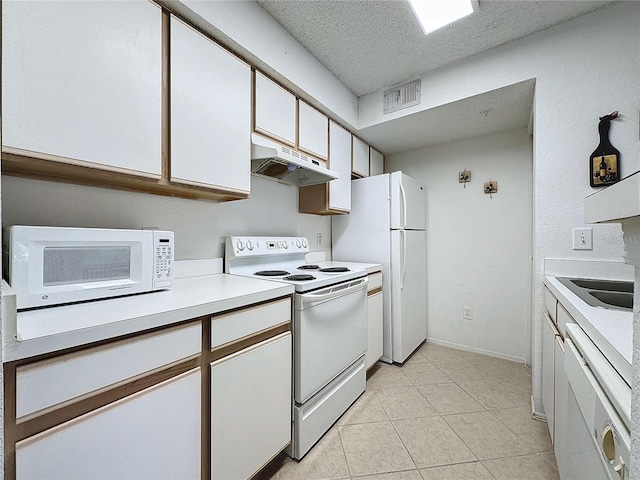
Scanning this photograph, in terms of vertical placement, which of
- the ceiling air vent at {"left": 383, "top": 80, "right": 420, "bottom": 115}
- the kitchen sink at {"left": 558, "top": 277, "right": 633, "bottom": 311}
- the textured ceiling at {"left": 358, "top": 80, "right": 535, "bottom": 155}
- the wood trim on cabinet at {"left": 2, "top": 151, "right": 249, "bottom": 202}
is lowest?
the kitchen sink at {"left": 558, "top": 277, "right": 633, "bottom": 311}

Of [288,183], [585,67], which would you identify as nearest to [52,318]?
[288,183]

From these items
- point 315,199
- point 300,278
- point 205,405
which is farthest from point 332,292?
point 315,199

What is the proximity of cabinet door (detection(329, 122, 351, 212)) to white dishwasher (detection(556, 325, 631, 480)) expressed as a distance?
1.75 meters

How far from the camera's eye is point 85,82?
39.7 inches

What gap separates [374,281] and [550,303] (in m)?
1.13

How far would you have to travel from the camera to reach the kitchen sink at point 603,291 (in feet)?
3.92

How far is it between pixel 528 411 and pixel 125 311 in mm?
2345

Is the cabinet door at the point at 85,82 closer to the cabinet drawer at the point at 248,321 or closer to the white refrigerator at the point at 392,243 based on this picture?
the cabinet drawer at the point at 248,321

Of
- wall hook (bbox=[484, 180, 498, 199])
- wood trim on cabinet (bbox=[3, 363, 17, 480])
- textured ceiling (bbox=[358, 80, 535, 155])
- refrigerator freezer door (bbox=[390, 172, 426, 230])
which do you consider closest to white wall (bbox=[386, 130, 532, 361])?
wall hook (bbox=[484, 180, 498, 199])

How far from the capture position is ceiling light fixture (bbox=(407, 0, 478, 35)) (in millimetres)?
1556

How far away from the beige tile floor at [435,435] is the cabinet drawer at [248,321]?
759 mm

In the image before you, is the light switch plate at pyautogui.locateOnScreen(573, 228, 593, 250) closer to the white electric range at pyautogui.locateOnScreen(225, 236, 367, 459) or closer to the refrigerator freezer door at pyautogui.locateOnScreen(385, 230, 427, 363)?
the refrigerator freezer door at pyautogui.locateOnScreen(385, 230, 427, 363)

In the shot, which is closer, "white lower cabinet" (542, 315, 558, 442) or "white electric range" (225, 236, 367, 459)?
"white lower cabinet" (542, 315, 558, 442)

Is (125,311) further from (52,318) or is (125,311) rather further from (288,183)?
(288,183)
